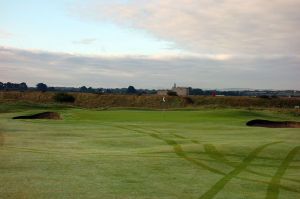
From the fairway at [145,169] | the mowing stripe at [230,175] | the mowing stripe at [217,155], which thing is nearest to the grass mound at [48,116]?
the fairway at [145,169]

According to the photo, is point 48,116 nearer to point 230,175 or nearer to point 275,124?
point 275,124

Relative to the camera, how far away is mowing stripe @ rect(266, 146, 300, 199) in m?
14.6

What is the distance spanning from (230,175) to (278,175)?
200 cm

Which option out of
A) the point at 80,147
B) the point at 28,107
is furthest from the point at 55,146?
the point at 28,107

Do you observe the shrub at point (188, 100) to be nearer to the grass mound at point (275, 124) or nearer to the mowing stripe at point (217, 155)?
the grass mound at point (275, 124)

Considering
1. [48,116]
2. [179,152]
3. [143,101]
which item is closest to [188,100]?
[143,101]

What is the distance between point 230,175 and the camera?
57.7ft

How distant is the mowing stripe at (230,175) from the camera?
1397 cm

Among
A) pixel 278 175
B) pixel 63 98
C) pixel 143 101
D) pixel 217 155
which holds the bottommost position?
pixel 278 175

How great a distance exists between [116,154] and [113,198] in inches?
367

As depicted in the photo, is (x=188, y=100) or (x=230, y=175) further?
(x=188, y=100)

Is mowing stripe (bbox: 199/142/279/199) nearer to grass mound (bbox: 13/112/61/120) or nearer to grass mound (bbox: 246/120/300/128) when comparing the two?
grass mound (bbox: 246/120/300/128)

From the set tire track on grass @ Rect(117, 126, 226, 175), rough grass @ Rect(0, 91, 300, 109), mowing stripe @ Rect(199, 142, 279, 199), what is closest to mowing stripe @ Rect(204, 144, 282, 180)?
mowing stripe @ Rect(199, 142, 279, 199)

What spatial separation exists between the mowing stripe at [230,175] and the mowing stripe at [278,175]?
146 centimetres
